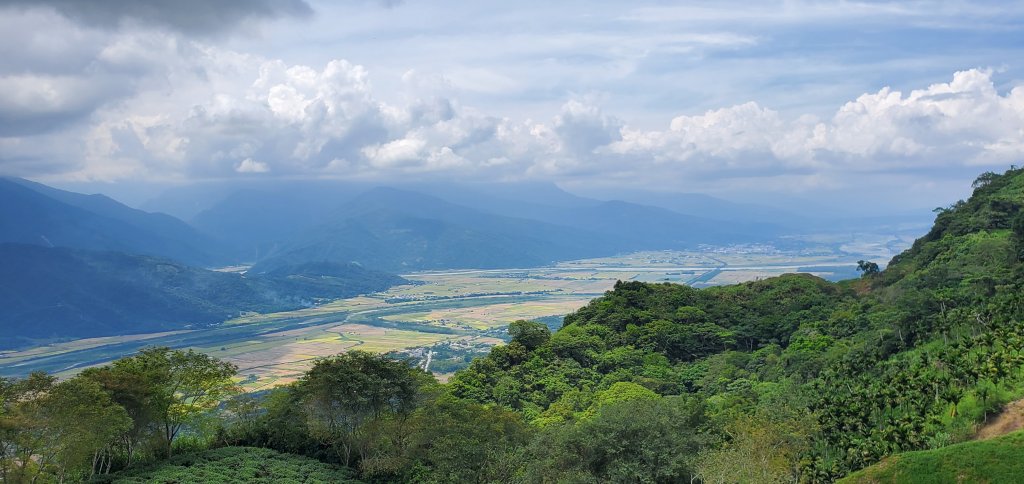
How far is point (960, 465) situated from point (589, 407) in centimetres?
2139

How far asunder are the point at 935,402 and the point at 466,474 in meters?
21.3

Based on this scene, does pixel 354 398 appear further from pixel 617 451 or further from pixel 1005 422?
pixel 1005 422

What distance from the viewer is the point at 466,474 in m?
29.8

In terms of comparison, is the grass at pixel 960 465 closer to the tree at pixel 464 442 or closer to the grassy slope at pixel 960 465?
the grassy slope at pixel 960 465

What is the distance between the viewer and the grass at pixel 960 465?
20.6 meters

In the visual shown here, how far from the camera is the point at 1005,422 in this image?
26.5 m

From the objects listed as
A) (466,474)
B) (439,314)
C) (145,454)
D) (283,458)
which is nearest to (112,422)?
(145,454)

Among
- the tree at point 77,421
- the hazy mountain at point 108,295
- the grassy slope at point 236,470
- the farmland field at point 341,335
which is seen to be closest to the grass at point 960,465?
the grassy slope at point 236,470

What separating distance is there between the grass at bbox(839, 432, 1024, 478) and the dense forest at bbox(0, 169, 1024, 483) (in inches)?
157

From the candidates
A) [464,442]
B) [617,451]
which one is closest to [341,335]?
[464,442]

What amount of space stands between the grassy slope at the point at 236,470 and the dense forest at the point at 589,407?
0.54 feet

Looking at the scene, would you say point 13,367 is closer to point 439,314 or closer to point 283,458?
point 439,314

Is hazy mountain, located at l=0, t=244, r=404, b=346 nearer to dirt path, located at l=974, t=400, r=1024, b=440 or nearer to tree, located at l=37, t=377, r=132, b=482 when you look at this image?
tree, located at l=37, t=377, r=132, b=482

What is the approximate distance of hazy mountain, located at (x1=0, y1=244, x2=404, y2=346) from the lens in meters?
159
